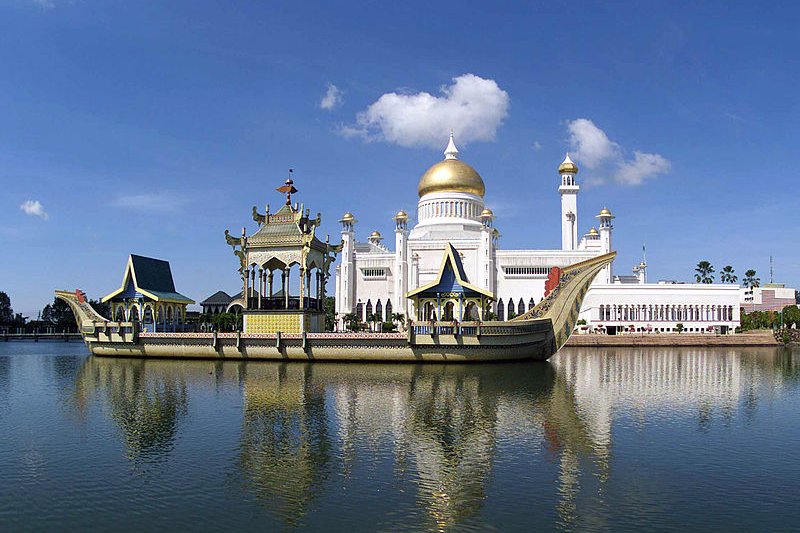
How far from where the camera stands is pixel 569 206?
7725 cm

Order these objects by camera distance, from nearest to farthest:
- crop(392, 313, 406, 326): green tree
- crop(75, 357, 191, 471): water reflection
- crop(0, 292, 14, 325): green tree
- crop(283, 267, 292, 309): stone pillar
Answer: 1. crop(75, 357, 191, 471): water reflection
2. crop(283, 267, 292, 309): stone pillar
3. crop(392, 313, 406, 326): green tree
4. crop(0, 292, 14, 325): green tree

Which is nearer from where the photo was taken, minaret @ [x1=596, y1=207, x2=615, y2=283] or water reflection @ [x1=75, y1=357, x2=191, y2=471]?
water reflection @ [x1=75, y1=357, x2=191, y2=471]

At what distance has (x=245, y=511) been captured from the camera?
10.6m

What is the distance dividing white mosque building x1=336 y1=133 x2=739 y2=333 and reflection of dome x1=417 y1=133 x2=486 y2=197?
117 millimetres

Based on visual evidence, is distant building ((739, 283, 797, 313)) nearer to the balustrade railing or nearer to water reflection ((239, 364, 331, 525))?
the balustrade railing

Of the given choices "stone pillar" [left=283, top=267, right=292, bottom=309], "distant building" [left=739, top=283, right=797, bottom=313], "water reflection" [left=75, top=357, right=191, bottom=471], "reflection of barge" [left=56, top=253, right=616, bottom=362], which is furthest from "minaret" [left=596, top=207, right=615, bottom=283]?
"distant building" [left=739, top=283, right=797, bottom=313]

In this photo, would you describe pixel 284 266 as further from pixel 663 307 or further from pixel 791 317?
pixel 791 317

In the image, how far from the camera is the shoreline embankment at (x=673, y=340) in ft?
192

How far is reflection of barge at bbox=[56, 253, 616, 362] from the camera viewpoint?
111ft

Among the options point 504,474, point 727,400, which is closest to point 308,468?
point 504,474

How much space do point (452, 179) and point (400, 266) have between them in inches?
519

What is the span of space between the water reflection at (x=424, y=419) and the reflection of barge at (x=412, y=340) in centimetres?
123

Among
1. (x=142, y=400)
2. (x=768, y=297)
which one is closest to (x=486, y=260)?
(x=142, y=400)

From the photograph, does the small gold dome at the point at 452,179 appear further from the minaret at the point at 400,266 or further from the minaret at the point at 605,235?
the minaret at the point at 605,235
